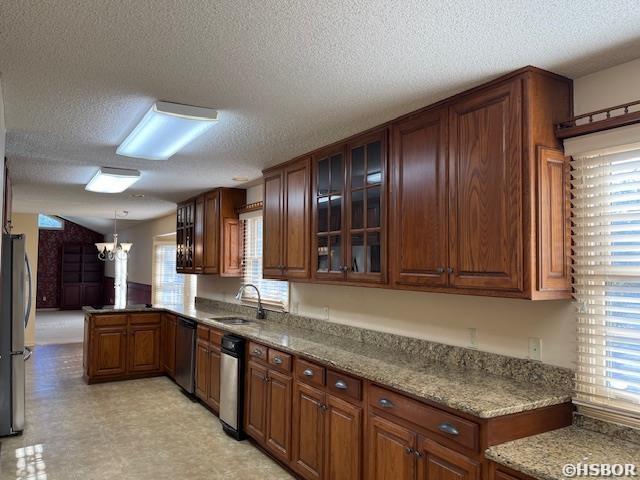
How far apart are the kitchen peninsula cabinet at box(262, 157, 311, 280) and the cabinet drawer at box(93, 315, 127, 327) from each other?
8.53 ft

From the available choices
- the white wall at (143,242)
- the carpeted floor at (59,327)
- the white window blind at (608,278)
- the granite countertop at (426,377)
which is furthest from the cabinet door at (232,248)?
the carpeted floor at (59,327)

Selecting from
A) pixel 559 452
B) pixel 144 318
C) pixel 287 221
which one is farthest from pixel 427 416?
pixel 144 318

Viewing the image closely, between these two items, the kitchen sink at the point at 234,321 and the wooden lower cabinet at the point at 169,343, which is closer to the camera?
the kitchen sink at the point at 234,321

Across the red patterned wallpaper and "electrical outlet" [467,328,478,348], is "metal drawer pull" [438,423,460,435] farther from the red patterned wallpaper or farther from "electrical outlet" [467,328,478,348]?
the red patterned wallpaper

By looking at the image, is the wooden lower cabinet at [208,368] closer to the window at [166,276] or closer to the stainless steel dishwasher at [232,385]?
the stainless steel dishwasher at [232,385]

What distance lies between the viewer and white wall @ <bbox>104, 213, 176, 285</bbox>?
30.9 feet

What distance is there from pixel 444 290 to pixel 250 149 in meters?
1.98

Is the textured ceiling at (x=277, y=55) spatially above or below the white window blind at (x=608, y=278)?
above

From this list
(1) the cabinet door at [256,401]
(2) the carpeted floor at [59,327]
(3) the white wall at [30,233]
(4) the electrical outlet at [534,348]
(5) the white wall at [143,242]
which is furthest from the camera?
(5) the white wall at [143,242]

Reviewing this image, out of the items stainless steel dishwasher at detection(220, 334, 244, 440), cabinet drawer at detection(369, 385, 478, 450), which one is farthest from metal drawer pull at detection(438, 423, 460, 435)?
stainless steel dishwasher at detection(220, 334, 244, 440)

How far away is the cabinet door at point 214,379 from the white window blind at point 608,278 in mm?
3196

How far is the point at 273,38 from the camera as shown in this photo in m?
1.97

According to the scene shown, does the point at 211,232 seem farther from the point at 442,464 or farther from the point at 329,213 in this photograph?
the point at 442,464

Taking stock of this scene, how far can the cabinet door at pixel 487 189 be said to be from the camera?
7.25 feet
